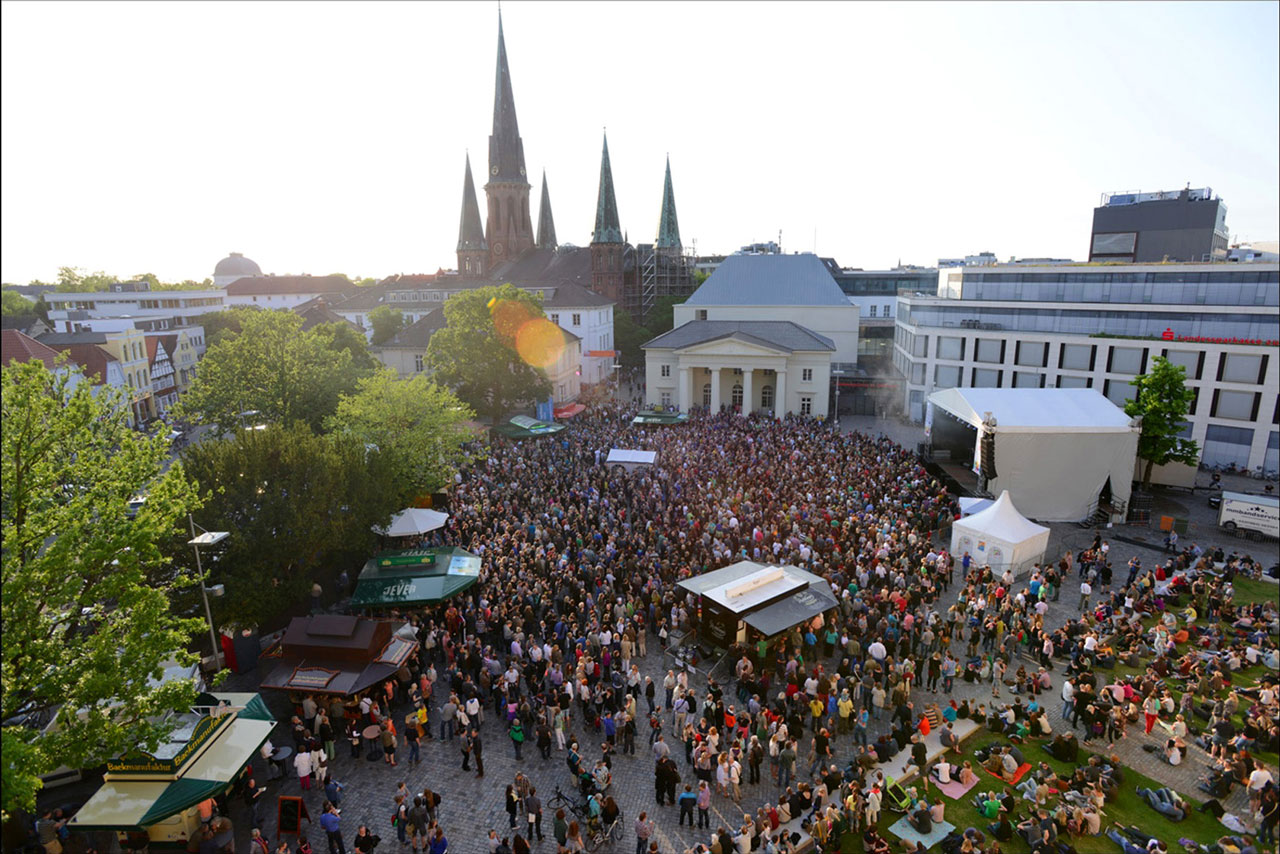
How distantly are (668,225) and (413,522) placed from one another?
80763 mm

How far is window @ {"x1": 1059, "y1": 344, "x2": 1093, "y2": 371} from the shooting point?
4716 cm

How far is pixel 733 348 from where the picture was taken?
181ft

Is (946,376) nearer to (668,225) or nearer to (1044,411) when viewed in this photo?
(1044,411)

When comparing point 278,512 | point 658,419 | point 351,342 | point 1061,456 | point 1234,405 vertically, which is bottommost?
point 658,419

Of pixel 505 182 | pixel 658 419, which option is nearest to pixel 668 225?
pixel 505 182

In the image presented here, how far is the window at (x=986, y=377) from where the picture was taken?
51.9 meters

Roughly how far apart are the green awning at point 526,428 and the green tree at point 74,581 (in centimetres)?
2810

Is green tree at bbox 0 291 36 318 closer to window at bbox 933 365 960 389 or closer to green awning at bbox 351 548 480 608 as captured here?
green awning at bbox 351 548 480 608

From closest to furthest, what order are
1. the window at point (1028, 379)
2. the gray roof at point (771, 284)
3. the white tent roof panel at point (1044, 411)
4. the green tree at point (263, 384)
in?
the white tent roof panel at point (1044, 411) < the green tree at point (263, 384) < the window at point (1028, 379) < the gray roof at point (771, 284)

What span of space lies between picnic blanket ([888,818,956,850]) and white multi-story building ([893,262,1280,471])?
1615 inches

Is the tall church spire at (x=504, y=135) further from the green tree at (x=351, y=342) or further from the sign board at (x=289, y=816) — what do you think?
the sign board at (x=289, y=816)

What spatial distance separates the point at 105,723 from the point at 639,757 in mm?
10633

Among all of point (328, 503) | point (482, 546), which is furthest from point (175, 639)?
point (482, 546)

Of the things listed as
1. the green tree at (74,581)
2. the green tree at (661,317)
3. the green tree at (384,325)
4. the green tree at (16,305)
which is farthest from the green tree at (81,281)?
the green tree at (74,581)
